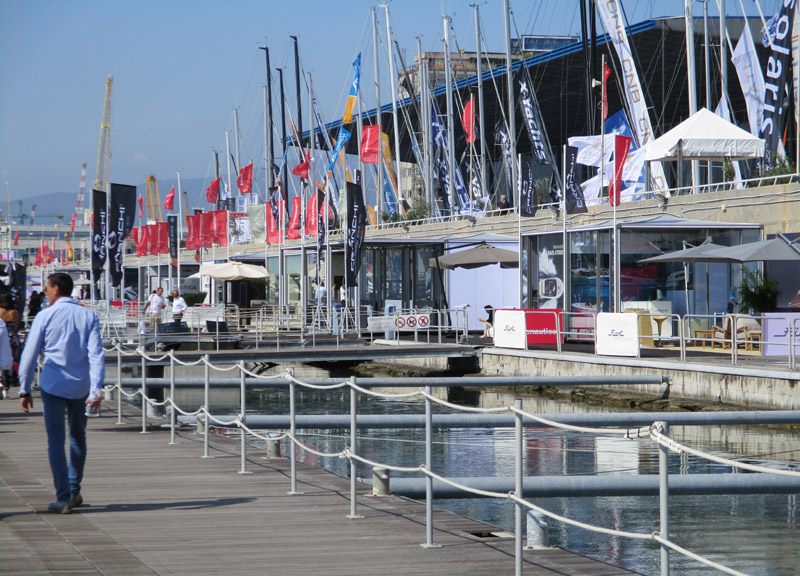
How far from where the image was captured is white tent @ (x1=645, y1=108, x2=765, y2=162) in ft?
91.6

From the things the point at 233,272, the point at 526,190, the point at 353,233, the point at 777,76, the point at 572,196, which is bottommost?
the point at 233,272

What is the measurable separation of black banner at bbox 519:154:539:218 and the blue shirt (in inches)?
906

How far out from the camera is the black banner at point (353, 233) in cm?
3294

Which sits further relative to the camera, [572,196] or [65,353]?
[572,196]

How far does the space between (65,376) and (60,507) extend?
105 centimetres

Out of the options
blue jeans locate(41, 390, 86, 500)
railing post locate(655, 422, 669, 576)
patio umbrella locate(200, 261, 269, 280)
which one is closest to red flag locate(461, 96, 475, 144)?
A: patio umbrella locate(200, 261, 269, 280)

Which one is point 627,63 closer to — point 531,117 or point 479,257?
point 531,117

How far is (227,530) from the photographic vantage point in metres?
7.92

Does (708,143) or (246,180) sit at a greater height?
(246,180)

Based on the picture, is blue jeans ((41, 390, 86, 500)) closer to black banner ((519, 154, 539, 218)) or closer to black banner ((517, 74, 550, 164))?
black banner ((519, 154, 539, 218))

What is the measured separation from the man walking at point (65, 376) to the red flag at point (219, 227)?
45.0 m

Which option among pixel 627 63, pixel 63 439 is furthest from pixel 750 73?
pixel 63 439

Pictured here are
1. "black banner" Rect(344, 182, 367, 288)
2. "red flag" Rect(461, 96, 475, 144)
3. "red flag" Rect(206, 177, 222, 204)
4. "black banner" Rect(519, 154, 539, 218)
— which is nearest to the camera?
"black banner" Rect(519, 154, 539, 218)

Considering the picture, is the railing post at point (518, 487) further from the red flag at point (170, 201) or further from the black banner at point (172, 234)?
the red flag at point (170, 201)
